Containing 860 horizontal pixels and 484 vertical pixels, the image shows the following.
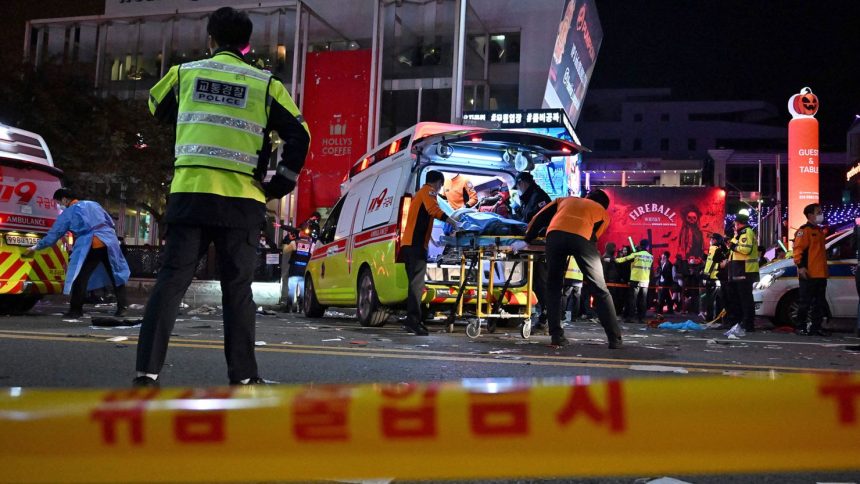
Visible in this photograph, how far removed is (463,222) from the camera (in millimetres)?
7867

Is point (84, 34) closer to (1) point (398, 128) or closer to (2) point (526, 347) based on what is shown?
(1) point (398, 128)

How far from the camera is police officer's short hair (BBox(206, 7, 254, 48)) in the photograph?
368 centimetres

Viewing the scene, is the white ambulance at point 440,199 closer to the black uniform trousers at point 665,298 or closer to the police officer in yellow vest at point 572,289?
the police officer in yellow vest at point 572,289

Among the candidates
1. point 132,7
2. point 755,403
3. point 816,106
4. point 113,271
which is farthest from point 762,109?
point 755,403

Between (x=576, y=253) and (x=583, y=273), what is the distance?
0.20 metres

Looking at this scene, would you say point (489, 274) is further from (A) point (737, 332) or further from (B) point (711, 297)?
(B) point (711, 297)

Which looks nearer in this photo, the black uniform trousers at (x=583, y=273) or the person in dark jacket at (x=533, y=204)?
the black uniform trousers at (x=583, y=273)

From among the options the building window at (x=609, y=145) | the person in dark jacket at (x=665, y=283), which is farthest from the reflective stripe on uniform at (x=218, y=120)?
the building window at (x=609, y=145)

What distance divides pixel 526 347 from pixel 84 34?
31743 mm

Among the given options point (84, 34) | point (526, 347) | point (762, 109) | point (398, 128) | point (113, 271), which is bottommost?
point (526, 347)

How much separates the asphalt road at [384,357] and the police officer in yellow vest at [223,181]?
673mm

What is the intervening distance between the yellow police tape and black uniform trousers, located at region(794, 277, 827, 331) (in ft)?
33.4

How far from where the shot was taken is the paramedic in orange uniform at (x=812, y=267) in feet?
34.9

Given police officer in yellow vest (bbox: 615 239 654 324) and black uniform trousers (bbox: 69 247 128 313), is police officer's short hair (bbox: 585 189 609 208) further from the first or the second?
police officer in yellow vest (bbox: 615 239 654 324)
